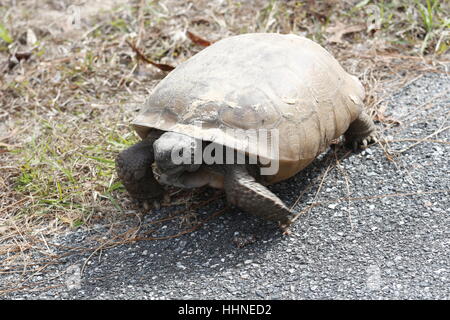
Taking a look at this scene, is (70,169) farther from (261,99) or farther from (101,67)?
(261,99)

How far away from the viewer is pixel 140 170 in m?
3.41

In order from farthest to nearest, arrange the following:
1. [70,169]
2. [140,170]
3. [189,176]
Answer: [70,169]
[140,170]
[189,176]

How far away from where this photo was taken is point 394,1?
205 inches

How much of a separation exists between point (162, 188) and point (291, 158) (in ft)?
3.08

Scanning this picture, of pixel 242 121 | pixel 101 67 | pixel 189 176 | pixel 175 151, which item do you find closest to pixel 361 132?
pixel 242 121

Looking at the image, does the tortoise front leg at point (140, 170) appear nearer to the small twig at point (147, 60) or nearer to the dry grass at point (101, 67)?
the dry grass at point (101, 67)

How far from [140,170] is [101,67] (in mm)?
2040

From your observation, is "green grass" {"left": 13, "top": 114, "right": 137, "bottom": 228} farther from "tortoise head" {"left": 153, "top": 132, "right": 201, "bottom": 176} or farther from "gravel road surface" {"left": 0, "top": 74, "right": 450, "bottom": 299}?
"tortoise head" {"left": 153, "top": 132, "right": 201, "bottom": 176}

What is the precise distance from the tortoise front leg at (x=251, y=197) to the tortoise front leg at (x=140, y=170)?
0.57m

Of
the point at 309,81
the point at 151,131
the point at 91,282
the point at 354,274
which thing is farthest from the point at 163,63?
the point at 354,274

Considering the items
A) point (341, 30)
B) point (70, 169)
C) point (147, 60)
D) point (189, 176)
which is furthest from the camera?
point (341, 30)

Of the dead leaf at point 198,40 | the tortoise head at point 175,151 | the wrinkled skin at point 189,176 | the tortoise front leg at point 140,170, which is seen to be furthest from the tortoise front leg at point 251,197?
the dead leaf at point 198,40

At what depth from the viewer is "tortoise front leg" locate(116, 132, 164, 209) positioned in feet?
11.2

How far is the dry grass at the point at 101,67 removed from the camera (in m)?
3.74
